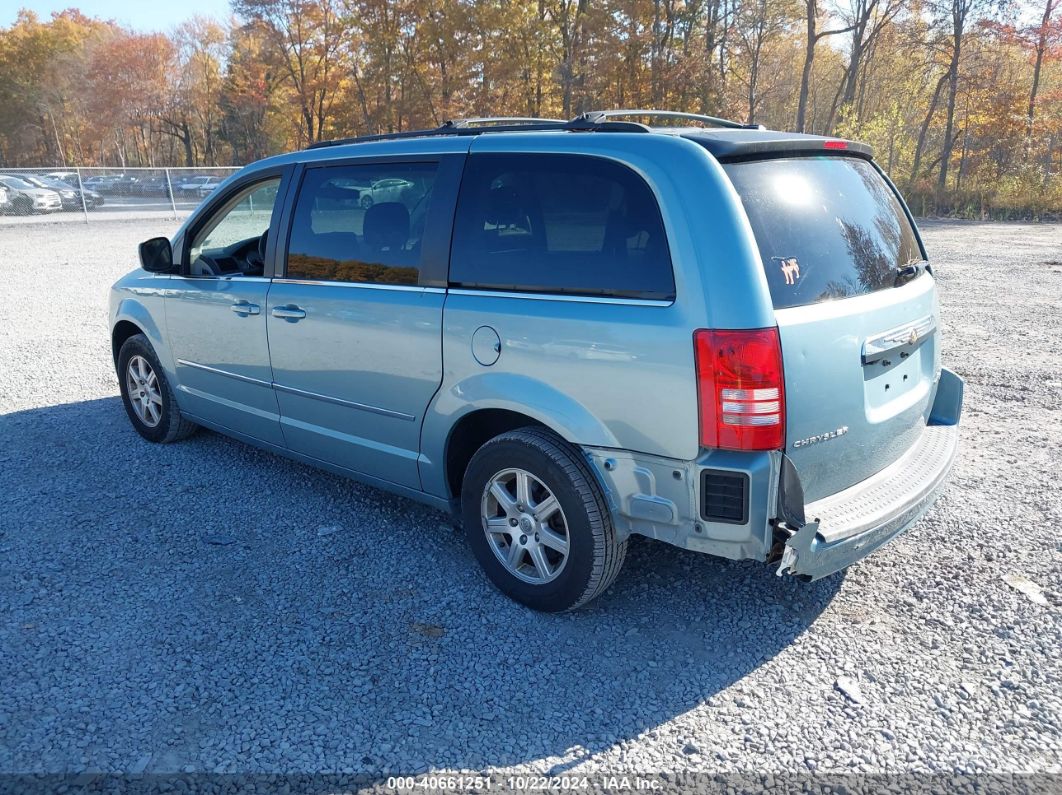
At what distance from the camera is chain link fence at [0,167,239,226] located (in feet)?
79.0

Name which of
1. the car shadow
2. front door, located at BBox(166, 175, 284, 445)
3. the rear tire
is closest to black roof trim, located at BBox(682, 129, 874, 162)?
the car shadow

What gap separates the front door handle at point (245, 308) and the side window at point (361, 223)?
1.04ft

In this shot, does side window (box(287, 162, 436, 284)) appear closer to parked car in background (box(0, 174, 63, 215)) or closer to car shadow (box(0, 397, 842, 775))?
car shadow (box(0, 397, 842, 775))

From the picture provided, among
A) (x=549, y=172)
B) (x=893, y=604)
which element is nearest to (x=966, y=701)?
(x=893, y=604)

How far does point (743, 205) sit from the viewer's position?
9.23 feet

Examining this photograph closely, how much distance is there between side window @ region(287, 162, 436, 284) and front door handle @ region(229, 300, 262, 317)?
32cm

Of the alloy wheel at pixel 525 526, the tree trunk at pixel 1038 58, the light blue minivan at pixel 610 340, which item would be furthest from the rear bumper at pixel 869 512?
the tree trunk at pixel 1038 58

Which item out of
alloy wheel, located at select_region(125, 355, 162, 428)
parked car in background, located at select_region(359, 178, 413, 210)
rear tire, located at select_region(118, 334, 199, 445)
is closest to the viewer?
parked car in background, located at select_region(359, 178, 413, 210)

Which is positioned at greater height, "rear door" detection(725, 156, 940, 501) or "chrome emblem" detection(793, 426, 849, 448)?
"rear door" detection(725, 156, 940, 501)

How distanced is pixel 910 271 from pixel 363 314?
250cm

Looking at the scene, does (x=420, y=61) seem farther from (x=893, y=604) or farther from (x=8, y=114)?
(x=893, y=604)

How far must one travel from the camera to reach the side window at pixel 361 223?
3.71 meters

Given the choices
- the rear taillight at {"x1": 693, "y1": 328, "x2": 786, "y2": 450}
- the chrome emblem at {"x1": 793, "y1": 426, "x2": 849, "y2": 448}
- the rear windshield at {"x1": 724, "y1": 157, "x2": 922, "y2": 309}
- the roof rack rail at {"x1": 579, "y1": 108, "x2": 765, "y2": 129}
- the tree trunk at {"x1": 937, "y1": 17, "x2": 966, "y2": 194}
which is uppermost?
the tree trunk at {"x1": 937, "y1": 17, "x2": 966, "y2": 194}

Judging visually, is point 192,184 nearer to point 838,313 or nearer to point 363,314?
point 363,314
